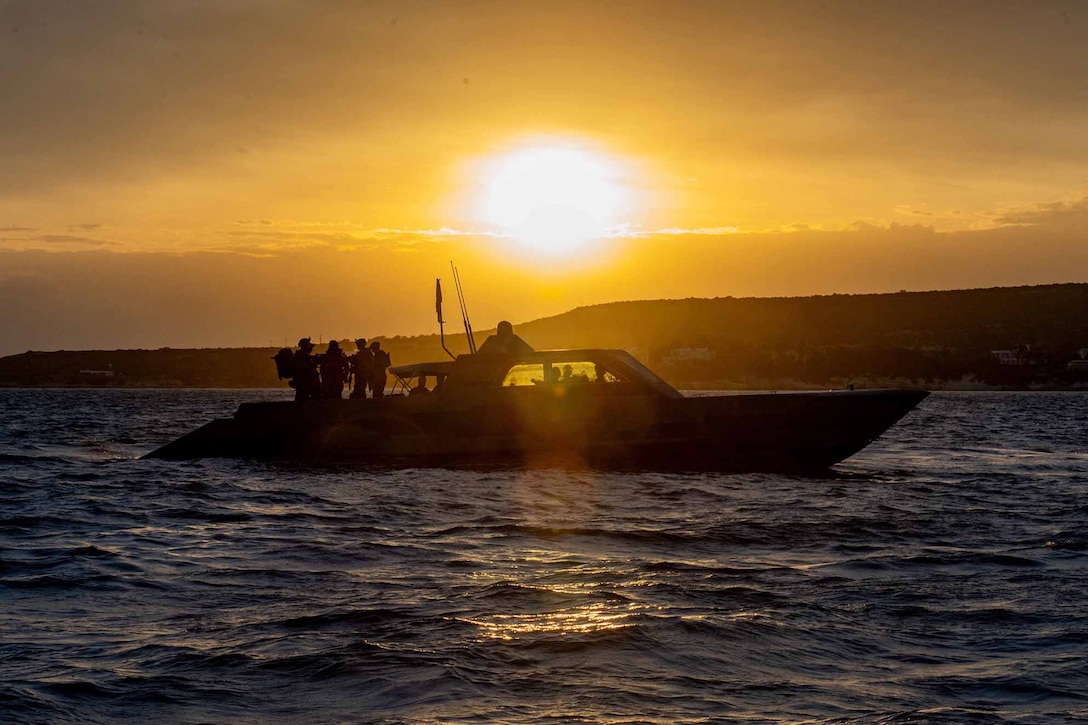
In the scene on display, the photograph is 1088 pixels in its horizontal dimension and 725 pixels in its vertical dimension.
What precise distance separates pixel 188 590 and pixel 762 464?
463 inches

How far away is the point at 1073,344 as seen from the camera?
132m

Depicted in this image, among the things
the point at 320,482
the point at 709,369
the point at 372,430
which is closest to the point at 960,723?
the point at 320,482

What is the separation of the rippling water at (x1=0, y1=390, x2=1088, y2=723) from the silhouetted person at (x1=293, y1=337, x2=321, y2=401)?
5984 millimetres

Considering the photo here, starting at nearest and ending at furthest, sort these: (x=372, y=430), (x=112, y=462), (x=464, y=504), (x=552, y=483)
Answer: (x=464, y=504), (x=552, y=483), (x=372, y=430), (x=112, y=462)

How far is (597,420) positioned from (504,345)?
2.30 m

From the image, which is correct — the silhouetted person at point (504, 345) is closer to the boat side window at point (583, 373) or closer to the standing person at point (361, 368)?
the boat side window at point (583, 373)

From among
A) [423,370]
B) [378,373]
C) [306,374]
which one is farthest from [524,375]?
[306,374]

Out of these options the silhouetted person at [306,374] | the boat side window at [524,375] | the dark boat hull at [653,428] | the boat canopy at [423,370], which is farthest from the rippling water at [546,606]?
the silhouetted person at [306,374]

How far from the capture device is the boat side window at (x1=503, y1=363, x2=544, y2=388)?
19.2 metres

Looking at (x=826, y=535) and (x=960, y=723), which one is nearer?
(x=960, y=723)

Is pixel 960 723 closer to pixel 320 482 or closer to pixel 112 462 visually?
pixel 320 482

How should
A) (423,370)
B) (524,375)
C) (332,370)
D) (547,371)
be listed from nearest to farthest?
(547,371) → (524,375) → (423,370) → (332,370)

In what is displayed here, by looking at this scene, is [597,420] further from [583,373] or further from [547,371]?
[547,371]

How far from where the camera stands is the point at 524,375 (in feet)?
63.5
